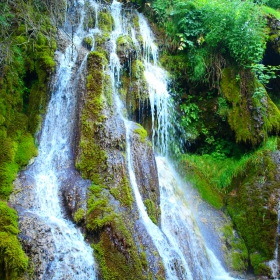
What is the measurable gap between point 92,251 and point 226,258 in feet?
10.3

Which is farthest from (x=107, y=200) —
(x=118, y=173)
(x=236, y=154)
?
(x=236, y=154)

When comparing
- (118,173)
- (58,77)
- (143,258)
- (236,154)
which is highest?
(58,77)

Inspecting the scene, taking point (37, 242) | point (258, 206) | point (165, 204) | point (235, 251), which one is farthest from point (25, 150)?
point (258, 206)

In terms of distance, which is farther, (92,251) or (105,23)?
(105,23)

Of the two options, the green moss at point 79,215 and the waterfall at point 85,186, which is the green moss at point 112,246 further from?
the waterfall at point 85,186

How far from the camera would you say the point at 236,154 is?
842 cm

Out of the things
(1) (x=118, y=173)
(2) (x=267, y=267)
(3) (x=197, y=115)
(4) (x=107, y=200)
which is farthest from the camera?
(3) (x=197, y=115)

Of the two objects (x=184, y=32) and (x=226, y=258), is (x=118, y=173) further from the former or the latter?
(x=184, y=32)

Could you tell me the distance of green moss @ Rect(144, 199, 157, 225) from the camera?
5062mm

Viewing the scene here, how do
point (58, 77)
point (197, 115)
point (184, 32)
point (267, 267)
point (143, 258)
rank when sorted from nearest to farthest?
point (143, 258)
point (267, 267)
point (58, 77)
point (197, 115)
point (184, 32)

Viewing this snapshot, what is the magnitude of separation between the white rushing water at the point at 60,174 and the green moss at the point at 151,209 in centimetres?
125

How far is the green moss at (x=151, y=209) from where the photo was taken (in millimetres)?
5062

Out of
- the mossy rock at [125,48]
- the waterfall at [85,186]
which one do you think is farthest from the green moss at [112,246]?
the mossy rock at [125,48]

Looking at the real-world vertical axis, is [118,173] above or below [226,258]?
above
